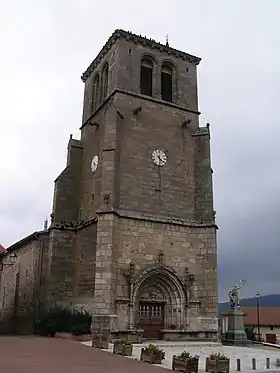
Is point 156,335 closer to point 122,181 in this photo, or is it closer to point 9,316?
point 122,181

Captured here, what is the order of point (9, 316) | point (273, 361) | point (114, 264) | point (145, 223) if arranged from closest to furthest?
point (273, 361) → point (114, 264) → point (145, 223) → point (9, 316)

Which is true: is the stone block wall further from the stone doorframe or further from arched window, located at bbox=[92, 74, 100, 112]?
arched window, located at bbox=[92, 74, 100, 112]

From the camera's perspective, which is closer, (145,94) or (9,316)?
(145,94)

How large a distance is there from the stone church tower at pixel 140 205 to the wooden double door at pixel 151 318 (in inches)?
2.1

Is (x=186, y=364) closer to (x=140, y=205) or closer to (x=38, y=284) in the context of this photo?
(x=140, y=205)

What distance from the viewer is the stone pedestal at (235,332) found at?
23.0 metres

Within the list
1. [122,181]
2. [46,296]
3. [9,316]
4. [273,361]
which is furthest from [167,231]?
[9,316]

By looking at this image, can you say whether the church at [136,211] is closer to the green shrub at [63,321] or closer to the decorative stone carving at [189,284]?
the decorative stone carving at [189,284]

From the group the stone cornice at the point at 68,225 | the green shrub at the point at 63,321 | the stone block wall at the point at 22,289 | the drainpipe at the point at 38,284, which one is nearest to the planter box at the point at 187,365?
the green shrub at the point at 63,321

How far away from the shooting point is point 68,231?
85.8 ft

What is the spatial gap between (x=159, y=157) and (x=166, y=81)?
20.7 feet

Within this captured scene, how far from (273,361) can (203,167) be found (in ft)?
44.2

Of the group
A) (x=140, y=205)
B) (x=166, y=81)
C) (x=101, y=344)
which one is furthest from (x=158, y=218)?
(x=166, y=81)

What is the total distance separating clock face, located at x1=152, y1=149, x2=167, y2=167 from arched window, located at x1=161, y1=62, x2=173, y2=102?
15.5 feet
